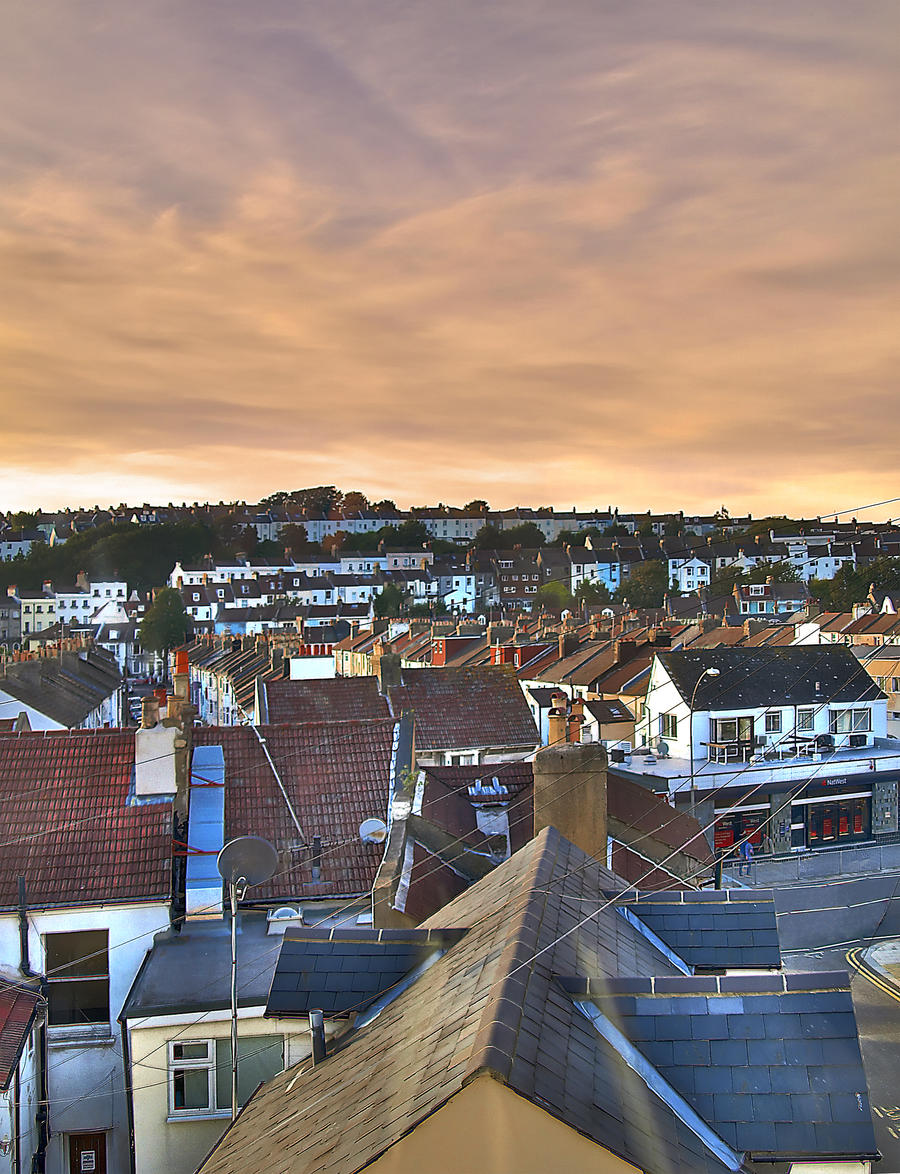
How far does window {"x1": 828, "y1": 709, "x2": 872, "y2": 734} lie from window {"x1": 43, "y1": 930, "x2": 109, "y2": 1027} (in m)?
34.6

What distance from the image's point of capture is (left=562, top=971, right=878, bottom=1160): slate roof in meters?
6.13

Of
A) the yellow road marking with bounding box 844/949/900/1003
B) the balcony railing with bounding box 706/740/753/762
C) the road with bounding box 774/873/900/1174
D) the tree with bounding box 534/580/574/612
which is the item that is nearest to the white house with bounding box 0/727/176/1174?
the road with bounding box 774/873/900/1174

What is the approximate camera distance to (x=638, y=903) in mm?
9367

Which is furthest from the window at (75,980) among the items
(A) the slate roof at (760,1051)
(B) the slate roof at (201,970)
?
(A) the slate roof at (760,1051)

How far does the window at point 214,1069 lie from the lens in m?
12.0

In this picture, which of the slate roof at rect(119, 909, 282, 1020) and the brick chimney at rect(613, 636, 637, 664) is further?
the brick chimney at rect(613, 636, 637, 664)

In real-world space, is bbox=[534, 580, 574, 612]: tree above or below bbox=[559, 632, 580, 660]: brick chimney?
above

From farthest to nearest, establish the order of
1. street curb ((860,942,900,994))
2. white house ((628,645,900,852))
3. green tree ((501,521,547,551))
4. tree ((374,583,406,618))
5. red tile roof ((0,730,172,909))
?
green tree ((501,521,547,551)) → tree ((374,583,406,618)) → white house ((628,645,900,852)) → street curb ((860,942,900,994)) → red tile roof ((0,730,172,909))

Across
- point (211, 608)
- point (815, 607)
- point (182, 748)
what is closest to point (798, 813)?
point (182, 748)

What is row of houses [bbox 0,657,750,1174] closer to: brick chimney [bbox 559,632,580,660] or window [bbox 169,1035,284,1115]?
window [bbox 169,1035,284,1115]

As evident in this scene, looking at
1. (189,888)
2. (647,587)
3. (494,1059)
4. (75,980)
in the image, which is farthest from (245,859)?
(647,587)

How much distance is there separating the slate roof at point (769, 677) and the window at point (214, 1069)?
96.9ft

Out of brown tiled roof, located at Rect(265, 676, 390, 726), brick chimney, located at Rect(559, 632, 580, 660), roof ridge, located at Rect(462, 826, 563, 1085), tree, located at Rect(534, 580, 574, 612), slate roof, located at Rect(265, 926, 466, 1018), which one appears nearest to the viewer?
roof ridge, located at Rect(462, 826, 563, 1085)

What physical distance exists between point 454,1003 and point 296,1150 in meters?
1.27
